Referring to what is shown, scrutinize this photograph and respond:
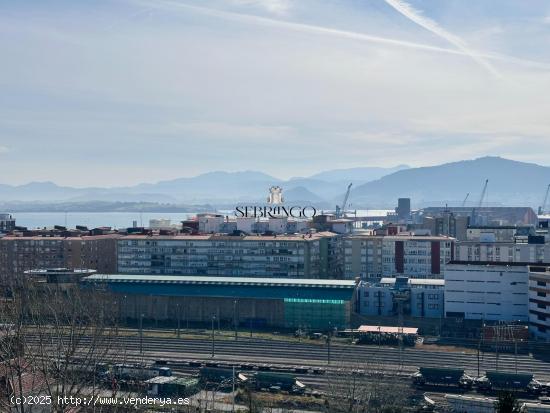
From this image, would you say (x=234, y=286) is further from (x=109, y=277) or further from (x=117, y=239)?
(x=117, y=239)

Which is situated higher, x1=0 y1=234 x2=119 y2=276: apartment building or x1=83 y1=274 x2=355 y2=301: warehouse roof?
x1=0 y1=234 x2=119 y2=276: apartment building

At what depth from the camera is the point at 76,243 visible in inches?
1670

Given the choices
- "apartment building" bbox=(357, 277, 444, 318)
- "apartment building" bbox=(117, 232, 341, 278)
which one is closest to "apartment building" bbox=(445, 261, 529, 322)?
"apartment building" bbox=(357, 277, 444, 318)

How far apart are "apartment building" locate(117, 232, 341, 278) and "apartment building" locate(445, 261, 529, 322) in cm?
980

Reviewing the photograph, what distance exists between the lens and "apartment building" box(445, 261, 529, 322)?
96.9ft

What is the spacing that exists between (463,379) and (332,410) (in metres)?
5.87

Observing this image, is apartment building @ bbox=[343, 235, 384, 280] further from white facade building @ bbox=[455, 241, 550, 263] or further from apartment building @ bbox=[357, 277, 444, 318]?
apartment building @ bbox=[357, 277, 444, 318]

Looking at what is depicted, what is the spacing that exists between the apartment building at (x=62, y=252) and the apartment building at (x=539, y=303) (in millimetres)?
22997

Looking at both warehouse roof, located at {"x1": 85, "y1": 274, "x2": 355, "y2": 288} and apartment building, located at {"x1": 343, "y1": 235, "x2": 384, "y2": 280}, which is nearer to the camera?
warehouse roof, located at {"x1": 85, "y1": 274, "x2": 355, "y2": 288}

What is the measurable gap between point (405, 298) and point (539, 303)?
6266 mm

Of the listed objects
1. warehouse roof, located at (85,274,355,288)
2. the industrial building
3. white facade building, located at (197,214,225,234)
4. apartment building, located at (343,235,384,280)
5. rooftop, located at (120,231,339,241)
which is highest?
white facade building, located at (197,214,225,234)

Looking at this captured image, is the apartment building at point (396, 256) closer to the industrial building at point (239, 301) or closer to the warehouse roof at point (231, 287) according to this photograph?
the warehouse roof at point (231, 287)

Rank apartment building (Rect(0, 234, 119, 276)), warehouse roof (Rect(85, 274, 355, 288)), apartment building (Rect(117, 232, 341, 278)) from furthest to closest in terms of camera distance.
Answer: apartment building (Rect(0, 234, 119, 276)) < apartment building (Rect(117, 232, 341, 278)) < warehouse roof (Rect(85, 274, 355, 288))

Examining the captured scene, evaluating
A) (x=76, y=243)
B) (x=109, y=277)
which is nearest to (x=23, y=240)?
(x=76, y=243)
